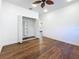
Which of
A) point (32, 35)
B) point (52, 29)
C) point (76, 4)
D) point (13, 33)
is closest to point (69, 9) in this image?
point (76, 4)

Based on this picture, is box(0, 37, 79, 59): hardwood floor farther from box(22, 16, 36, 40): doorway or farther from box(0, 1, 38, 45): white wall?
box(22, 16, 36, 40): doorway

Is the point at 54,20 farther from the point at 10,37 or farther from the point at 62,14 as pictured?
the point at 10,37

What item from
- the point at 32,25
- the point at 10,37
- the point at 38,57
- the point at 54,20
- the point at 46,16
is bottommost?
the point at 38,57

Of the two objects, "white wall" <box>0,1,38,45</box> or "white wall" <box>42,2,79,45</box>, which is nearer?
"white wall" <box>0,1,38,45</box>

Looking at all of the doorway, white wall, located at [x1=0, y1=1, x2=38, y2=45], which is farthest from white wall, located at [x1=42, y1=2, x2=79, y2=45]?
white wall, located at [x1=0, y1=1, x2=38, y2=45]

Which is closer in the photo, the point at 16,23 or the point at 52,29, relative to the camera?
the point at 16,23

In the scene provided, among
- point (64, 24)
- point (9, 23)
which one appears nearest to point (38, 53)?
point (9, 23)

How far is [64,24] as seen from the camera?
5.93 m

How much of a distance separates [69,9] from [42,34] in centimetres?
418

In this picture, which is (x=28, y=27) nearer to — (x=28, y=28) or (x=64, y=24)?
(x=28, y=28)

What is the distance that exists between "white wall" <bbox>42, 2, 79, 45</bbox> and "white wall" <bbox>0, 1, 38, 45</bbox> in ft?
10.5

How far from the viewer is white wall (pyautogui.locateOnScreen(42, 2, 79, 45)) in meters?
5.08

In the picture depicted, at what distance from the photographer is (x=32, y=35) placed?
23.3ft

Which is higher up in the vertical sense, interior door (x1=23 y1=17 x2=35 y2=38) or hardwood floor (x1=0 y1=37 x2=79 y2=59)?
interior door (x1=23 y1=17 x2=35 y2=38)
